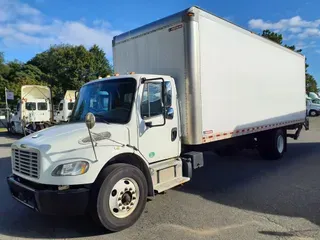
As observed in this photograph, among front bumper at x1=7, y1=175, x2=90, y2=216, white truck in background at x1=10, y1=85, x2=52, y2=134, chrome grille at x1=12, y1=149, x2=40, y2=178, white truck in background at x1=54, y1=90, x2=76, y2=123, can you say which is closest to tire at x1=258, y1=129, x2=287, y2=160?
front bumper at x1=7, y1=175, x2=90, y2=216

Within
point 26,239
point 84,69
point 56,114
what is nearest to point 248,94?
point 26,239

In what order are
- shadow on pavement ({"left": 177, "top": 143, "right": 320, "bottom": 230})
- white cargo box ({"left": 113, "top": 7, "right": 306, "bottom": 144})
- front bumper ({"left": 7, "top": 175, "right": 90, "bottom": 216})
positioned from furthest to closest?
white cargo box ({"left": 113, "top": 7, "right": 306, "bottom": 144}), shadow on pavement ({"left": 177, "top": 143, "right": 320, "bottom": 230}), front bumper ({"left": 7, "top": 175, "right": 90, "bottom": 216})

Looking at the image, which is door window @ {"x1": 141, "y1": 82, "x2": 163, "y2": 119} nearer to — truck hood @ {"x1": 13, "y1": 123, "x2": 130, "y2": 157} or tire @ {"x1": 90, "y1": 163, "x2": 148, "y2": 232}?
truck hood @ {"x1": 13, "y1": 123, "x2": 130, "y2": 157}

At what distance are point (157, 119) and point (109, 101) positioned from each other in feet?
2.89

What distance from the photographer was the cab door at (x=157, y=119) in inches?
195

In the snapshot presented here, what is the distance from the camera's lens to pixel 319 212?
4.82m

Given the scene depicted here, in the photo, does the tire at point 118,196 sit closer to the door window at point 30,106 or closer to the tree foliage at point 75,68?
the door window at point 30,106

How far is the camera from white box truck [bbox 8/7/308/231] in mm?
4062

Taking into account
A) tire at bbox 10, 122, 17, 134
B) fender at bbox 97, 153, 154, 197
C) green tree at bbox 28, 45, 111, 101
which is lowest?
tire at bbox 10, 122, 17, 134

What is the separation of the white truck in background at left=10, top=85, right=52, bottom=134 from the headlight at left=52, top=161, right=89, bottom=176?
16.5m

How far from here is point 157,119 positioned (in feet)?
16.8

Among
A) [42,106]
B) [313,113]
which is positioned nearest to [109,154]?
[42,106]

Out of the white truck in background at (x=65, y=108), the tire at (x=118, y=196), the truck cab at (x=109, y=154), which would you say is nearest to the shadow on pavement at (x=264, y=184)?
the truck cab at (x=109, y=154)

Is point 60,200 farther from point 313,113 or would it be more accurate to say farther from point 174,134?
point 313,113
